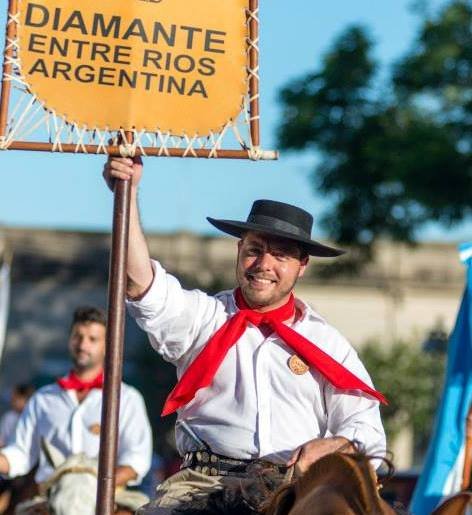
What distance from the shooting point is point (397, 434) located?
125ft

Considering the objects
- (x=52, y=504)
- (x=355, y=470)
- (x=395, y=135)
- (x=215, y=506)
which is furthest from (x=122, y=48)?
(x=395, y=135)

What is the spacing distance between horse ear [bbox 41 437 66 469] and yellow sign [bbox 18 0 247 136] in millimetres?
3621

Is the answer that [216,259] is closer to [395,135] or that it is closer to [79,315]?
[395,135]

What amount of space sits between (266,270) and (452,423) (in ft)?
15.9

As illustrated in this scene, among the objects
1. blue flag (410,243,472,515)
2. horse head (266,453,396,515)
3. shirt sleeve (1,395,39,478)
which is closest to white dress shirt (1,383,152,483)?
shirt sleeve (1,395,39,478)

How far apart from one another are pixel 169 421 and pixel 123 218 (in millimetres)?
30032

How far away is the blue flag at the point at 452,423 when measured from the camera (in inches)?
445

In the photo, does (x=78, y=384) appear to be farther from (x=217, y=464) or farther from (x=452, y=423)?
(x=217, y=464)

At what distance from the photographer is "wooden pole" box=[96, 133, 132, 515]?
6410 mm

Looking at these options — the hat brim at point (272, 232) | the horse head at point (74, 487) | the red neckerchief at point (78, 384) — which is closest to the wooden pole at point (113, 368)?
the hat brim at point (272, 232)

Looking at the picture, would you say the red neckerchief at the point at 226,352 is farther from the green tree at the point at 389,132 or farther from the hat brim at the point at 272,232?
the green tree at the point at 389,132

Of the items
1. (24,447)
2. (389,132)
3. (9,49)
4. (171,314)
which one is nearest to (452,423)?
(24,447)

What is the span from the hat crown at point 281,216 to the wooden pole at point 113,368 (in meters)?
0.72

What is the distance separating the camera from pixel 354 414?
22.0 feet
